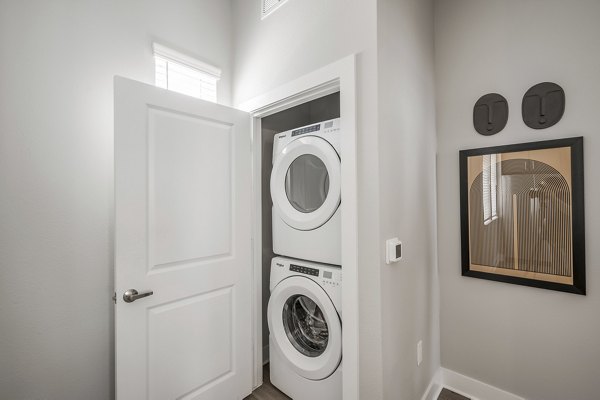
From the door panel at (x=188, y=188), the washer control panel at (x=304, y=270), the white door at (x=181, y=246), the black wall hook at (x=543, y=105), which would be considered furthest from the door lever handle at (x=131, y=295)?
the black wall hook at (x=543, y=105)

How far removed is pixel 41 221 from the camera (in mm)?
1217

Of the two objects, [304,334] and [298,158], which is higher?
[298,158]

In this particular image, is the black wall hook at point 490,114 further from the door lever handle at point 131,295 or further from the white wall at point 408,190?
the door lever handle at point 131,295

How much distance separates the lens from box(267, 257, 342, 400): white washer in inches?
55.8

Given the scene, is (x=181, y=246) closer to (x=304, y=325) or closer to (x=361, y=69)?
(x=304, y=325)

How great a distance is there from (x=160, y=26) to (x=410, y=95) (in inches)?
62.4

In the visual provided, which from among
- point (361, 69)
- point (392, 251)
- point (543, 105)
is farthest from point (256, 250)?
point (543, 105)

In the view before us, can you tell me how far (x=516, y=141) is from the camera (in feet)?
4.97

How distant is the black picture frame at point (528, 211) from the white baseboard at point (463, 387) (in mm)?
700

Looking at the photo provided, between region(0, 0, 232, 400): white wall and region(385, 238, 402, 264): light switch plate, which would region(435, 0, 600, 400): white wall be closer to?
region(385, 238, 402, 264): light switch plate

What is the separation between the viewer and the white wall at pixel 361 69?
117 centimetres

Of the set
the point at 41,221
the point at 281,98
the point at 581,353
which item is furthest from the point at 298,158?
the point at 581,353

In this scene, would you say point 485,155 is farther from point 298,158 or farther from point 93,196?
point 93,196

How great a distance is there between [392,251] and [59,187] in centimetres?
167
